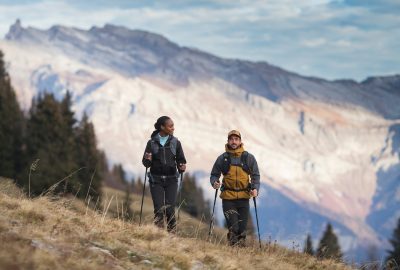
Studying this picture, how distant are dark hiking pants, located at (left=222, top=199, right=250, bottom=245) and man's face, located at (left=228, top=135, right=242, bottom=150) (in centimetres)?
105

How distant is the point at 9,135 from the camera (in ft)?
215

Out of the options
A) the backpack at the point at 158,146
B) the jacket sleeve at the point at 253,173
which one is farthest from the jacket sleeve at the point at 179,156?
the jacket sleeve at the point at 253,173

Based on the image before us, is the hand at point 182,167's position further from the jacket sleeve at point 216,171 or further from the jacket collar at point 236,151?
the jacket collar at point 236,151

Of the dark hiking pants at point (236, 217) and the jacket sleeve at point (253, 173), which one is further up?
the jacket sleeve at point (253, 173)

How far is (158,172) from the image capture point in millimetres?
14594

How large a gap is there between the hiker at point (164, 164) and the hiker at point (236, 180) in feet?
2.66

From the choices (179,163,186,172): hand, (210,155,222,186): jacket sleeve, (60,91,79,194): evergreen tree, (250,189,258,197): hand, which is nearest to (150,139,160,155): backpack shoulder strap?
(179,163,186,172): hand

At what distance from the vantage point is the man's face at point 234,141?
14.2 meters

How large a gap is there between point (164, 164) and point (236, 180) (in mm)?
1432

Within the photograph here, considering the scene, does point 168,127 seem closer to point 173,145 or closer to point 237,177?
point 173,145

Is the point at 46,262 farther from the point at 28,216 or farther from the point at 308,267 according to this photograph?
the point at 308,267

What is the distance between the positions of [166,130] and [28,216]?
4.48 meters

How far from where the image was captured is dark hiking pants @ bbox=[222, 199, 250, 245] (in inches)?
554

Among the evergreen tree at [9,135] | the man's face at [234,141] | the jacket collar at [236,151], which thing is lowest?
the evergreen tree at [9,135]
